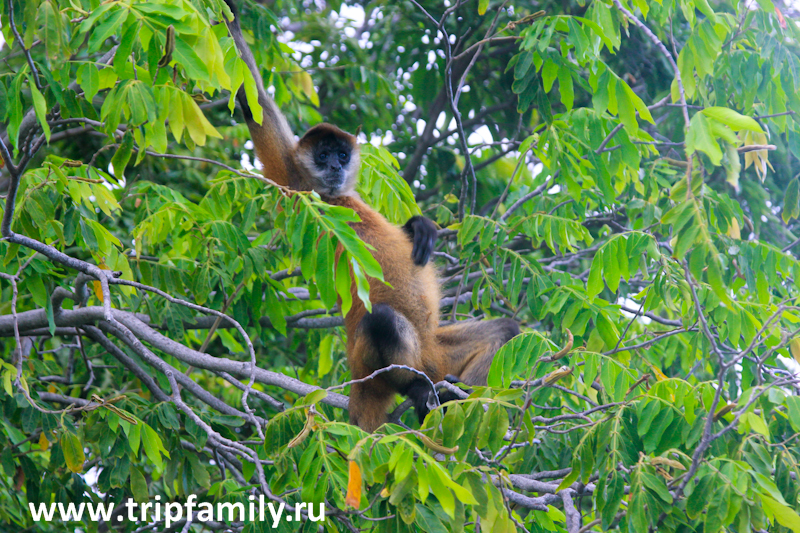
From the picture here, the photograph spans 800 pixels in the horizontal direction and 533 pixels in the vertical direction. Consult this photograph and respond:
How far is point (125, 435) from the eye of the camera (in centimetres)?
402

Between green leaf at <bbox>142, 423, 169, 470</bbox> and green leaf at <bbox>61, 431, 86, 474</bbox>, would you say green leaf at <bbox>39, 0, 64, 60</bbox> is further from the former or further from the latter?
green leaf at <bbox>61, 431, 86, 474</bbox>

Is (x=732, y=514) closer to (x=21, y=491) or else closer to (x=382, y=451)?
(x=382, y=451)

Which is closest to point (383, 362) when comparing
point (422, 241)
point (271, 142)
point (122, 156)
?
point (422, 241)

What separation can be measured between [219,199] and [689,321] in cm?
333

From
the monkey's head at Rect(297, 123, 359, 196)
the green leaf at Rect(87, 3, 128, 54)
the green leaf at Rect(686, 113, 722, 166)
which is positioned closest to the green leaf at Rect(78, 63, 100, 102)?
the green leaf at Rect(87, 3, 128, 54)

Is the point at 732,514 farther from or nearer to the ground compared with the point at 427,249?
nearer to the ground

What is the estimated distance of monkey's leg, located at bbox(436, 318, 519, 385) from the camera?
4637mm

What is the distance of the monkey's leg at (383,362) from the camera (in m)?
4.29

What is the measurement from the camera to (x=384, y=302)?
4699 millimetres

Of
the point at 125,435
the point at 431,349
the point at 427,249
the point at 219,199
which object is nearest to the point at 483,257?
the point at 427,249

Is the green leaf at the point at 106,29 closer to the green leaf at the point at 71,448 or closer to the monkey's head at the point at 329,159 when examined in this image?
the green leaf at the point at 71,448

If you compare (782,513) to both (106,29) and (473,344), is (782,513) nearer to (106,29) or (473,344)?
(473,344)

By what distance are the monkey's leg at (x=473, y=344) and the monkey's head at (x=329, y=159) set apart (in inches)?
55.5

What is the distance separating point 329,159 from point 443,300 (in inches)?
63.7
